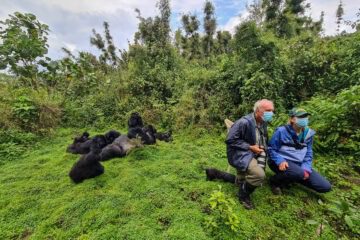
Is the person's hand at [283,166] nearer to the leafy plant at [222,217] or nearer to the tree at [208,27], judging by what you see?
the leafy plant at [222,217]

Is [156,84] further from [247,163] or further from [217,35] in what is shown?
[217,35]

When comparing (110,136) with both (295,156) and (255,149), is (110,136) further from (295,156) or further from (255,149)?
(295,156)

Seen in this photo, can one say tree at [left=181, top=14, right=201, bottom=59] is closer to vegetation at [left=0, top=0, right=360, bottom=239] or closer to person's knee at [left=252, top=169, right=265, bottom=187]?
vegetation at [left=0, top=0, right=360, bottom=239]

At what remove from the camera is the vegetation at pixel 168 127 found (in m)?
3.11

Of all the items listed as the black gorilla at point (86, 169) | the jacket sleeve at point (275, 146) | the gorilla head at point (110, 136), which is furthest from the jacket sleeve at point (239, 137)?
the gorilla head at point (110, 136)

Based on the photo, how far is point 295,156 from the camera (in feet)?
12.1

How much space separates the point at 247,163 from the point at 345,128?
3.23 metres

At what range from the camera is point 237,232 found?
114 inches

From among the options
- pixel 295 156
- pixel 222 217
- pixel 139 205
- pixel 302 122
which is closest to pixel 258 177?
pixel 222 217

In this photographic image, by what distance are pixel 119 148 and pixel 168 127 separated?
8.83ft

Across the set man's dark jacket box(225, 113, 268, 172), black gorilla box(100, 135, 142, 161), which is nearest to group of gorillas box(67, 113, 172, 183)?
black gorilla box(100, 135, 142, 161)

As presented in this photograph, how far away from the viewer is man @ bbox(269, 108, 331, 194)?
140 inches

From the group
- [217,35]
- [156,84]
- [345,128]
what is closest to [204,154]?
[345,128]

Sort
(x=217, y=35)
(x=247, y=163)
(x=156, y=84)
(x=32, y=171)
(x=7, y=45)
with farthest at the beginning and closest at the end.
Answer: (x=217, y=35)
(x=156, y=84)
(x=7, y=45)
(x=32, y=171)
(x=247, y=163)
